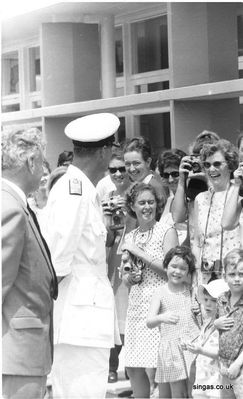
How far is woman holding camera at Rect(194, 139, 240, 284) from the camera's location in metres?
4.75

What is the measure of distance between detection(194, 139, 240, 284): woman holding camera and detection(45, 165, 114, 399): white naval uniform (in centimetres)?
72

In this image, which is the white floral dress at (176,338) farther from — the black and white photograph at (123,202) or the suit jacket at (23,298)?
the suit jacket at (23,298)

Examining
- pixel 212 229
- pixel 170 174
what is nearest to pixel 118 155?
pixel 170 174

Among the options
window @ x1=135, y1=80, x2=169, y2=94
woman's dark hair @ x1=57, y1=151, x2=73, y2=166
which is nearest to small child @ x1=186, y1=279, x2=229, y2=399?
window @ x1=135, y1=80, x2=169, y2=94

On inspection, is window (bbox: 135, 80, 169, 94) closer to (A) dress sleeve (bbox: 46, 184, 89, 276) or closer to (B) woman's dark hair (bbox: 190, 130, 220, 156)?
(B) woman's dark hair (bbox: 190, 130, 220, 156)

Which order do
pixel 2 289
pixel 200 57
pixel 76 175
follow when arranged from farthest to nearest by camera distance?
pixel 200 57 → pixel 76 175 → pixel 2 289

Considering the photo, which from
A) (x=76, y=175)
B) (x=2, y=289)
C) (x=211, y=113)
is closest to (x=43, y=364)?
(x=2, y=289)

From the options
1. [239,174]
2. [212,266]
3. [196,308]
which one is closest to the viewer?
[239,174]

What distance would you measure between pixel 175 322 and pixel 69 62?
2.69 metres

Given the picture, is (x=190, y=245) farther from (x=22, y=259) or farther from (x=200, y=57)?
(x=22, y=259)

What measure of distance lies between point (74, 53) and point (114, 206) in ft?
7.79

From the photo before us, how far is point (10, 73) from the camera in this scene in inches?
271

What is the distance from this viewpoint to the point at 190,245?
514cm

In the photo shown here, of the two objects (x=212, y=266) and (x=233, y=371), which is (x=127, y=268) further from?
(x=233, y=371)
